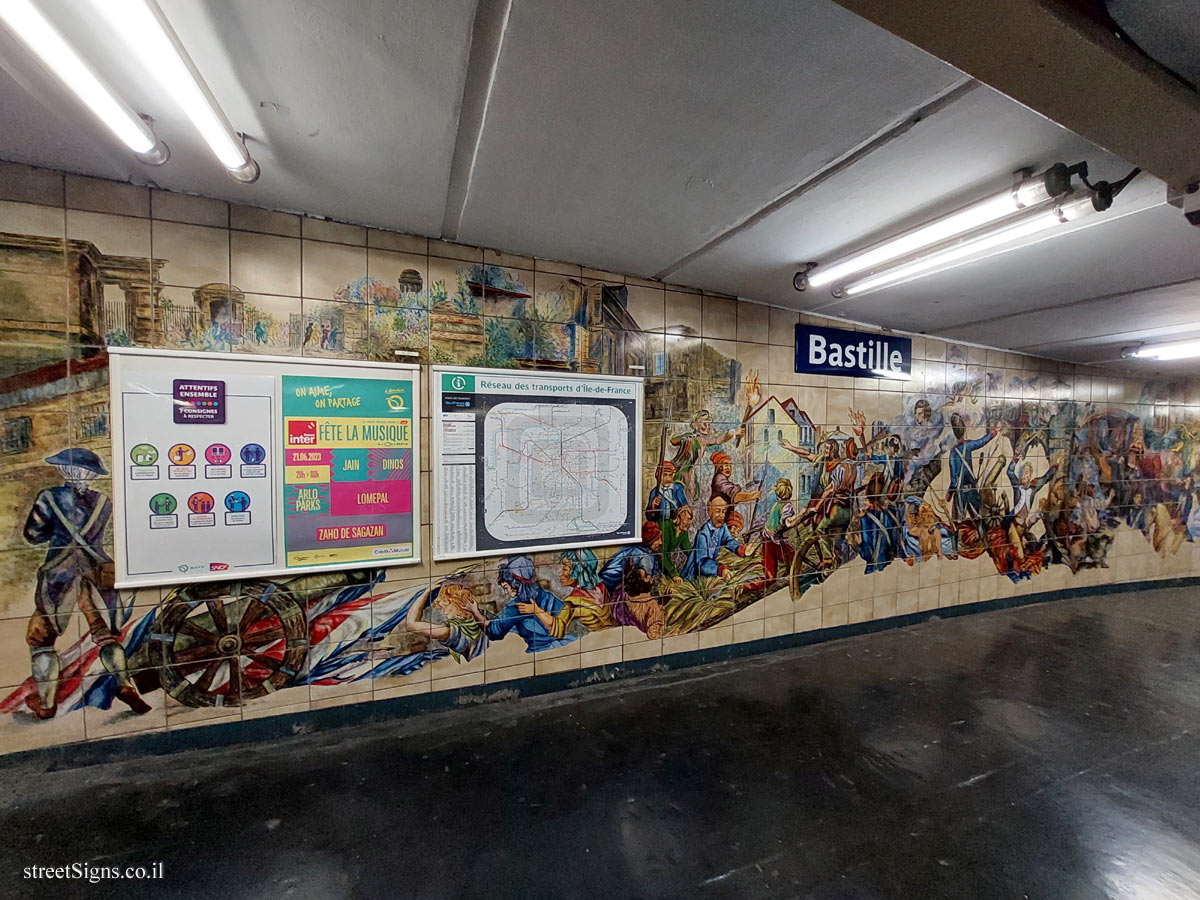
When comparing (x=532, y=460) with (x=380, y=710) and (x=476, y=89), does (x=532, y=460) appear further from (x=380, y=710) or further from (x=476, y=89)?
(x=476, y=89)

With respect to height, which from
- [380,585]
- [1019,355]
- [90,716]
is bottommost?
[90,716]

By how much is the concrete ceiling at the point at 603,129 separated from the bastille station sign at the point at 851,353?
3.85 ft

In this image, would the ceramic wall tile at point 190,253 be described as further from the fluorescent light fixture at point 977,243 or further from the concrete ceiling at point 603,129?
the fluorescent light fixture at point 977,243

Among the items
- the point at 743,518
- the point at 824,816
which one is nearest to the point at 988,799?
the point at 824,816

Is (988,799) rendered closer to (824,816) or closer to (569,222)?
(824,816)

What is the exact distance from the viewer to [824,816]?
1993mm

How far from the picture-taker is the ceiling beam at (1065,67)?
3.06 ft

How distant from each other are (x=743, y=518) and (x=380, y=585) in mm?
2491

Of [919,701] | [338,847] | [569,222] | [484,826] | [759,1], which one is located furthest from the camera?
[919,701]

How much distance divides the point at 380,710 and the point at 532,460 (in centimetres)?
162

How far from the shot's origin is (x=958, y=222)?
6.34 feet

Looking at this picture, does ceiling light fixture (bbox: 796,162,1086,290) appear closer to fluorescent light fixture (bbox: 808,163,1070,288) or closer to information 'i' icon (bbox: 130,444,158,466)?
fluorescent light fixture (bbox: 808,163,1070,288)

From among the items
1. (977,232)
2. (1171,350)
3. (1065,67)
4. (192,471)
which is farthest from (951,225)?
(1171,350)

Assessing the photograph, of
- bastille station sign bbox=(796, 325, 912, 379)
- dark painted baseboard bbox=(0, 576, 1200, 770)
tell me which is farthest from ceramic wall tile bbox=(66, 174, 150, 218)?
bastille station sign bbox=(796, 325, 912, 379)
